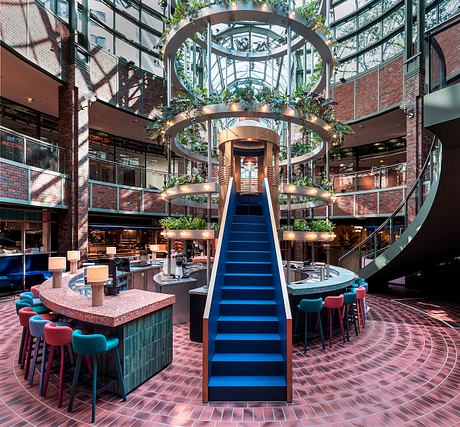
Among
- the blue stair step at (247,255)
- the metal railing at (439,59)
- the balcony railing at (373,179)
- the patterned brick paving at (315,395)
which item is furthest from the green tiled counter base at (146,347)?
the balcony railing at (373,179)

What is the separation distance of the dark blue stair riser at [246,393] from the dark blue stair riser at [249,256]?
2.43 metres

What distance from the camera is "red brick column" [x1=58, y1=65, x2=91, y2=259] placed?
10.9 meters

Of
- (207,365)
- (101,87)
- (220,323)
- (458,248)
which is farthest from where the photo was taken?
(101,87)

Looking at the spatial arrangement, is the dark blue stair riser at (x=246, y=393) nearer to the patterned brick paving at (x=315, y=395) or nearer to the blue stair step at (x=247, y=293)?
the patterned brick paving at (x=315, y=395)

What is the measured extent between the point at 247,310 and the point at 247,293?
32cm

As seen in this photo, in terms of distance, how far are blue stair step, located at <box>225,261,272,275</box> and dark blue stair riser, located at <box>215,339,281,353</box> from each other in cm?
146

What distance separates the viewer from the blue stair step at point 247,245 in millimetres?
6078

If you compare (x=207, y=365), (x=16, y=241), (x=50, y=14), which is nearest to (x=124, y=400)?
(x=207, y=365)

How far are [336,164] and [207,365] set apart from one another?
18.5 m

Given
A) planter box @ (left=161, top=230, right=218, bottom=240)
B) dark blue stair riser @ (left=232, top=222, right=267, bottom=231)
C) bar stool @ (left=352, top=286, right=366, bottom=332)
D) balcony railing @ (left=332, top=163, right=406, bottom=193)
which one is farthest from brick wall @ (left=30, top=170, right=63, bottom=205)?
balcony railing @ (left=332, top=163, right=406, bottom=193)

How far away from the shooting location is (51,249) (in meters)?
11.1

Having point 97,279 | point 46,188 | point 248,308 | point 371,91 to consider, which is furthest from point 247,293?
point 371,91

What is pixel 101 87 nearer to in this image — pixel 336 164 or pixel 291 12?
pixel 291 12

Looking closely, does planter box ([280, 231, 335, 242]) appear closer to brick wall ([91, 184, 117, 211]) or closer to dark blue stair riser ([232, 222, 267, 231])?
dark blue stair riser ([232, 222, 267, 231])
